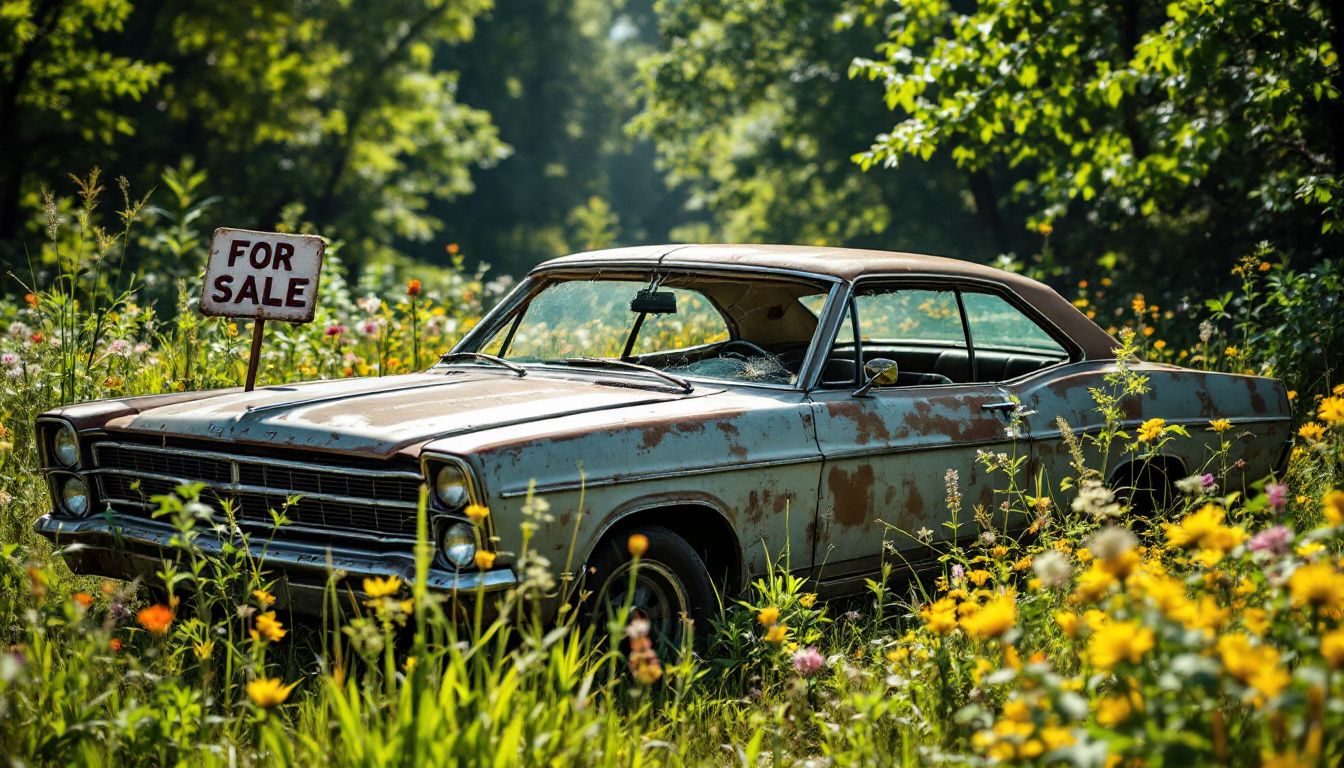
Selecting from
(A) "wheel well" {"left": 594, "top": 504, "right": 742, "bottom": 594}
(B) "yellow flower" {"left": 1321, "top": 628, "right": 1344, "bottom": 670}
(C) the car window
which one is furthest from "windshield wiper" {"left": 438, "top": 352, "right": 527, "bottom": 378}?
(B) "yellow flower" {"left": 1321, "top": 628, "right": 1344, "bottom": 670}

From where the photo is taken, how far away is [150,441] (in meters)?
4.32

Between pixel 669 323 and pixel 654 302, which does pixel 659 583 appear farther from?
pixel 669 323

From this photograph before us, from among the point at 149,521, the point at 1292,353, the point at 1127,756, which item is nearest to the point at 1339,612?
the point at 1127,756

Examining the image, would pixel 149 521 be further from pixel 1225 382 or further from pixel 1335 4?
pixel 1335 4

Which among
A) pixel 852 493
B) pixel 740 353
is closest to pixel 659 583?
pixel 852 493

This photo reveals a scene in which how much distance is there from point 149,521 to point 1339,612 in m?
3.58

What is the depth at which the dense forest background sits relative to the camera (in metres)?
9.95

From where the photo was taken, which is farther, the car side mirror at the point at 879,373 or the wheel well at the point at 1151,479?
the wheel well at the point at 1151,479

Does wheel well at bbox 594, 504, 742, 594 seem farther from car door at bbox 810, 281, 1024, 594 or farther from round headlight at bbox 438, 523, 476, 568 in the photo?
round headlight at bbox 438, 523, 476, 568

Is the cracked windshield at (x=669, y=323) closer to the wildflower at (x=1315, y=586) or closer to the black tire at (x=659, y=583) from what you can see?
the black tire at (x=659, y=583)

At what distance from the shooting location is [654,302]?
5.08 metres

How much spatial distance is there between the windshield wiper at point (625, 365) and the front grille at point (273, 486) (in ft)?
3.87

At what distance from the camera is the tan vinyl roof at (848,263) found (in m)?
4.95

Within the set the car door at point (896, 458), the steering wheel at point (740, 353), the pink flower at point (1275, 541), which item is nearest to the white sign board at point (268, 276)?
the steering wheel at point (740, 353)
